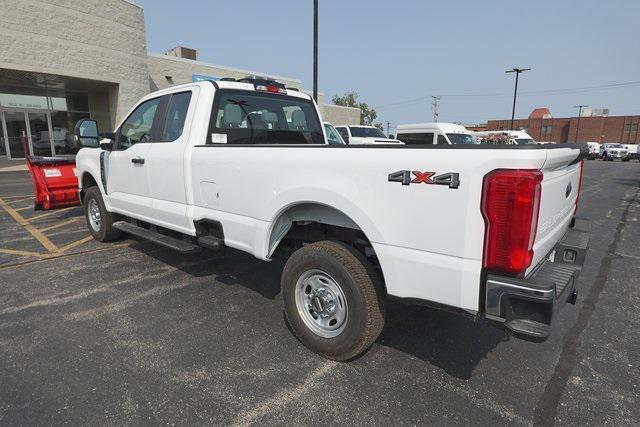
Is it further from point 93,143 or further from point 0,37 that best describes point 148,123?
point 0,37

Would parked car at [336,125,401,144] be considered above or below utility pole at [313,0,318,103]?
below

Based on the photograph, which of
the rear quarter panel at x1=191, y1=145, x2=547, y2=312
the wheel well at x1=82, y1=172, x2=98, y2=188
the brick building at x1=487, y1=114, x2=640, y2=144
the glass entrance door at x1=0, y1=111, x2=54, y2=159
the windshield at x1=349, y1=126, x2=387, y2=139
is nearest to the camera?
the rear quarter panel at x1=191, y1=145, x2=547, y2=312

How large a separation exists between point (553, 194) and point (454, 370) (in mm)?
1395

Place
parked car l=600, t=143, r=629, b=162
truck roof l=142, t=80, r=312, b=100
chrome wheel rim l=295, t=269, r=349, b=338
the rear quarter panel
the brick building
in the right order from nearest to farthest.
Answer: the rear quarter panel → chrome wheel rim l=295, t=269, r=349, b=338 → truck roof l=142, t=80, r=312, b=100 → parked car l=600, t=143, r=629, b=162 → the brick building

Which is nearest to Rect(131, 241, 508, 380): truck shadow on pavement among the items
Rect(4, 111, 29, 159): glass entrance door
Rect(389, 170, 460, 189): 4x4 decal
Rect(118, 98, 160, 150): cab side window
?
Rect(389, 170, 460, 189): 4x4 decal

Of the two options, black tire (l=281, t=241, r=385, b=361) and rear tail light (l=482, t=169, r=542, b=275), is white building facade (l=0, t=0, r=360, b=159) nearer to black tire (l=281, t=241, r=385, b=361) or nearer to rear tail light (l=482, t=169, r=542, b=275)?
black tire (l=281, t=241, r=385, b=361)

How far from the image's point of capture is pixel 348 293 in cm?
274

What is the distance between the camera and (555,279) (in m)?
2.51

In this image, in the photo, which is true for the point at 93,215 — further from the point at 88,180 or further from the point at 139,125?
the point at 139,125

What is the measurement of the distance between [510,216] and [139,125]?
434 centimetres

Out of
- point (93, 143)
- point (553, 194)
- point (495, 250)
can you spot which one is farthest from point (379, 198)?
point (93, 143)

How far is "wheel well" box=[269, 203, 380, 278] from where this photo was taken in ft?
9.80

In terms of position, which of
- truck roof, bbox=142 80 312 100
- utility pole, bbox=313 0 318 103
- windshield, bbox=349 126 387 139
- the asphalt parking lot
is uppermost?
utility pole, bbox=313 0 318 103

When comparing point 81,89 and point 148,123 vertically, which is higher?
point 81,89
